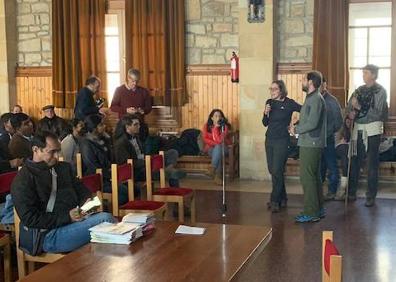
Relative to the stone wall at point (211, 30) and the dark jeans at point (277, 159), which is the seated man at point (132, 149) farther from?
the stone wall at point (211, 30)

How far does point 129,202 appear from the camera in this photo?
526cm

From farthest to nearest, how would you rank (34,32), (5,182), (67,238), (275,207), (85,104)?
(34,32)
(85,104)
(275,207)
(5,182)
(67,238)

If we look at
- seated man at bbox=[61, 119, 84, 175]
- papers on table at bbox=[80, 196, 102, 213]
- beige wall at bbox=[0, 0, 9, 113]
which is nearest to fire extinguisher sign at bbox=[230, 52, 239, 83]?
seated man at bbox=[61, 119, 84, 175]

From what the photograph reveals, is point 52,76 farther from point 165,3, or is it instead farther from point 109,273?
A: point 109,273

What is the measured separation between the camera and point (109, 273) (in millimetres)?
2828

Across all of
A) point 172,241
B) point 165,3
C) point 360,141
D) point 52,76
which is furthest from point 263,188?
point 172,241

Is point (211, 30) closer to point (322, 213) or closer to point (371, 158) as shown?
point (371, 158)

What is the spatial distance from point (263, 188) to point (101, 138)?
2.94m

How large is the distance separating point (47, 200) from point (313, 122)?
2874 millimetres

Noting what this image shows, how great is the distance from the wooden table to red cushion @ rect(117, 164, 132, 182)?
1.43 m

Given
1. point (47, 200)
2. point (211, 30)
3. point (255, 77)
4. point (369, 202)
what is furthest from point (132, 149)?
point (211, 30)

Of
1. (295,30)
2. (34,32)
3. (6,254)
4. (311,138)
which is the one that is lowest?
(6,254)

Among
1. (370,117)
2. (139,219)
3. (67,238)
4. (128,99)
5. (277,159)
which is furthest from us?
(128,99)

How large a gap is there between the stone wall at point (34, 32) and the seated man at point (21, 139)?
4.21m
